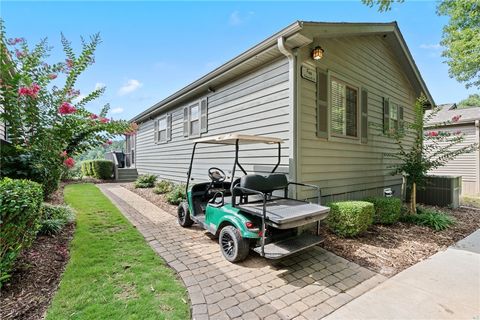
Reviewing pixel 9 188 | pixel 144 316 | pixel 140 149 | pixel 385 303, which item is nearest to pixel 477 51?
pixel 385 303

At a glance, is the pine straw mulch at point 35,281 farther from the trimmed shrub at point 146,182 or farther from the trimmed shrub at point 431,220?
the trimmed shrub at point 431,220

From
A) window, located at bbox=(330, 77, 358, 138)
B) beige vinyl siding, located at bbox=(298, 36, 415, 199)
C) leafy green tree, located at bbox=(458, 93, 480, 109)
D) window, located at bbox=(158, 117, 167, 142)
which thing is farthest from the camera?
leafy green tree, located at bbox=(458, 93, 480, 109)

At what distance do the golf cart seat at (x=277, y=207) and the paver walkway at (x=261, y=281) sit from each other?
0.70m

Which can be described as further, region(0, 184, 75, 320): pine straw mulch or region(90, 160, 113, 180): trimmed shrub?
region(90, 160, 113, 180): trimmed shrub

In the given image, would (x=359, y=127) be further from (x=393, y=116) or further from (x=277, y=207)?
(x=277, y=207)

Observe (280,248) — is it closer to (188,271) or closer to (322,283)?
(322,283)

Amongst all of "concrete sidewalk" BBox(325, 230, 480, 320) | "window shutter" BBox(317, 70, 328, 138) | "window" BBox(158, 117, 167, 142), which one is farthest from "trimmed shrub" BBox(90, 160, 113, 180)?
"concrete sidewalk" BBox(325, 230, 480, 320)

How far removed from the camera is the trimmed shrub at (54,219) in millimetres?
4102

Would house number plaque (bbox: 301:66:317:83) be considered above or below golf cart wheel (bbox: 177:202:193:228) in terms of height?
above

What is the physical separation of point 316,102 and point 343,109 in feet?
4.13

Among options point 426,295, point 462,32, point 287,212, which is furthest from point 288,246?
point 462,32

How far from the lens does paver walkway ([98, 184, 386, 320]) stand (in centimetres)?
243

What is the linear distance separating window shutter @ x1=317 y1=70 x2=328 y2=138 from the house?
0.02m

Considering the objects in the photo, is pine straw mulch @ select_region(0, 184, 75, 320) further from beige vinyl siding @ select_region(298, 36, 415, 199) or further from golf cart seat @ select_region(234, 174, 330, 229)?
beige vinyl siding @ select_region(298, 36, 415, 199)
